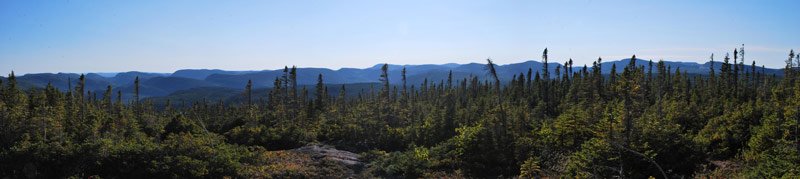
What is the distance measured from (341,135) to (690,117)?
33757mm

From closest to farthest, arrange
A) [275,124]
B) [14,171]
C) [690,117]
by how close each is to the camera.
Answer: [14,171] → [690,117] → [275,124]

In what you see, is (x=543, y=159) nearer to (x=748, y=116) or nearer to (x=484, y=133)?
(x=484, y=133)

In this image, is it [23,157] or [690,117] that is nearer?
[23,157]

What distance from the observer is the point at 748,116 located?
3303cm

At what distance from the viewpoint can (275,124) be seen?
5972cm

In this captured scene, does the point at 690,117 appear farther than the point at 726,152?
Yes

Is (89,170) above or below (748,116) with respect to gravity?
below

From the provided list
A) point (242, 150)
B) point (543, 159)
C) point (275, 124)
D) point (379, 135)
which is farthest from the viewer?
point (275, 124)

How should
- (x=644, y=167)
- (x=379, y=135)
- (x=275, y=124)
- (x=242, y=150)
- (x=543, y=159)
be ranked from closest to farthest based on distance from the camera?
(x=644, y=167)
(x=543, y=159)
(x=242, y=150)
(x=379, y=135)
(x=275, y=124)

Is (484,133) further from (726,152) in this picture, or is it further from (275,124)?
(275,124)

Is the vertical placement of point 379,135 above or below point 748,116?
below

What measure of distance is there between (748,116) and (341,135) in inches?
1458

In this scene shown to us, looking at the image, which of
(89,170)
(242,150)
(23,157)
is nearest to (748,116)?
(242,150)

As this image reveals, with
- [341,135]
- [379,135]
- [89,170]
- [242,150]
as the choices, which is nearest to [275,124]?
[341,135]
